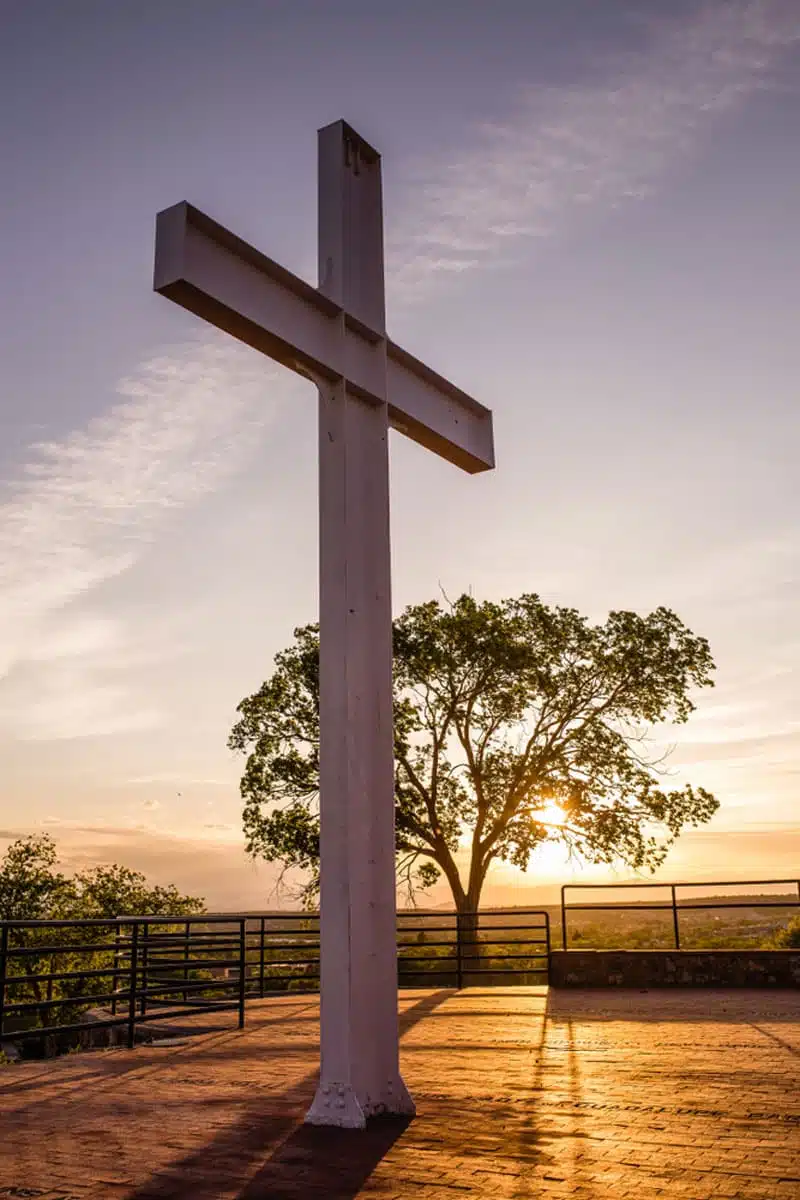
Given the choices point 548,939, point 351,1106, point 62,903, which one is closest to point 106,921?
point 351,1106

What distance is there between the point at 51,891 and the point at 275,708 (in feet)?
69.2

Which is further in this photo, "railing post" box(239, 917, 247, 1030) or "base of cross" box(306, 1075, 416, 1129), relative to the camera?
"railing post" box(239, 917, 247, 1030)

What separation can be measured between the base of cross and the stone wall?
10549 millimetres

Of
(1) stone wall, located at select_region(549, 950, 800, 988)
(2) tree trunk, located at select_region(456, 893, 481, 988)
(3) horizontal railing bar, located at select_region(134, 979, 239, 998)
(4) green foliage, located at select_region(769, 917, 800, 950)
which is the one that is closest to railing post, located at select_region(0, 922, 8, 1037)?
(3) horizontal railing bar, located at select_region(134, 979, 239, 998)

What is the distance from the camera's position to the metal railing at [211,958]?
7570 mm

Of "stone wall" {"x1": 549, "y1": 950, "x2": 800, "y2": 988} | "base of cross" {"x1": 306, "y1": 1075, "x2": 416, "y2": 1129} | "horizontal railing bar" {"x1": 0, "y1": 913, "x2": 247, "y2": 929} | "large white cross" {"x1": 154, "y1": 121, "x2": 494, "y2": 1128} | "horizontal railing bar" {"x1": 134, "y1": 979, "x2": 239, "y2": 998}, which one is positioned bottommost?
"stone wall" {"x1": 549, "y1": 950, "x2": 800, "y2": 988}

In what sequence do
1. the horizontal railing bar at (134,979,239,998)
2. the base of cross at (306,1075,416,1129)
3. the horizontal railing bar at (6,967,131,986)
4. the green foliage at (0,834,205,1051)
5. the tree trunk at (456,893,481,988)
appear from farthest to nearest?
the green foliage at (0,834,205,1051) → the tree trunk at (456,893,481,988) → the horizontal railing bar at (134,979,239,998) → the horizontal railing bar at (6,967,131,986) → the base of cross at (306,1075,416,1129)

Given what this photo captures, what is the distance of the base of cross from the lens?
188 inches

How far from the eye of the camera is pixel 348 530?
5.44m

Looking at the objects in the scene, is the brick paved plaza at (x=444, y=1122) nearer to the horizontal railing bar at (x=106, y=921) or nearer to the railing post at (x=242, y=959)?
the railing post at (x=242, y=959)

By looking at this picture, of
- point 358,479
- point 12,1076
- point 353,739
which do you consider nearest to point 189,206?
point 358,479

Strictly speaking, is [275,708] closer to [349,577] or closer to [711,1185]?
[349,577]

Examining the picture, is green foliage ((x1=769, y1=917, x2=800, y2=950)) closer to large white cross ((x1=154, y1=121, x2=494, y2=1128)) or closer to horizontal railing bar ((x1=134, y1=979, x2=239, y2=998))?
horizontal railing bar ((x1=134, y1=979, x2=239, y2=998))

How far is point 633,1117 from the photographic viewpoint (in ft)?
16.4
